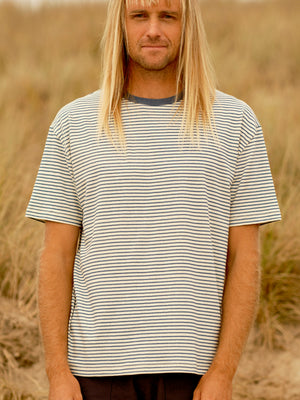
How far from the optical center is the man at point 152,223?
77.4 inches

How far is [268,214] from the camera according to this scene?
2.10 m

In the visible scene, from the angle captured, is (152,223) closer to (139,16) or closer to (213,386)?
(213,386)

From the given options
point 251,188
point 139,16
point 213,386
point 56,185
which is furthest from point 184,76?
point 213,386

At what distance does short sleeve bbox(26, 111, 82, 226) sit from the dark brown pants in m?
0.51

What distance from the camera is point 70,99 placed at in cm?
831

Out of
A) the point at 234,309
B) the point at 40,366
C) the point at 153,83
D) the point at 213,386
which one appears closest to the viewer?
the point at 213,386

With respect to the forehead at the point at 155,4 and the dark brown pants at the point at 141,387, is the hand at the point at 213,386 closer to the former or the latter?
the dark brown pants at the point at 141,387

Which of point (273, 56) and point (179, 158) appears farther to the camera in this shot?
point (273, 56)

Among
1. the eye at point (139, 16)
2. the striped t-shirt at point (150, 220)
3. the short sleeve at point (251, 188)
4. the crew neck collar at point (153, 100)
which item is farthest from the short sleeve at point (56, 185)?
the short sleeve at point (251, 188)

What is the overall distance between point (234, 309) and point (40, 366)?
2.06 m

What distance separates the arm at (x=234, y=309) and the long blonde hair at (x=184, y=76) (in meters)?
0.36

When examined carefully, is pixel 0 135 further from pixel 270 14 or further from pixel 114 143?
pixel 270 14

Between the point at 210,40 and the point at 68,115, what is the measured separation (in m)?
10.1

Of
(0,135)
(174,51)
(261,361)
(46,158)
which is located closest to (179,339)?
(46,158)
